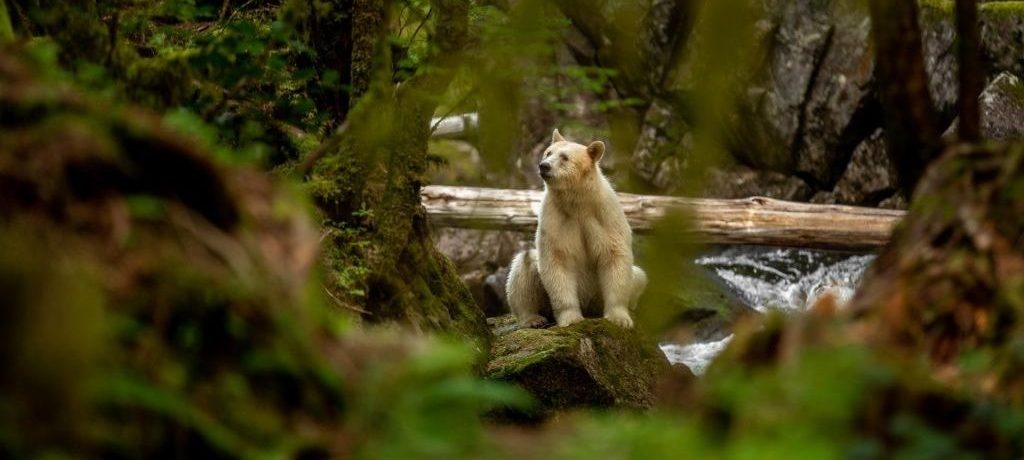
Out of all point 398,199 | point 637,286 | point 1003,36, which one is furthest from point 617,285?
point 1003,36

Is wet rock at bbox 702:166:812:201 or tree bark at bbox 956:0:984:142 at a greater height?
tree bark at bbox 956:0:984:142

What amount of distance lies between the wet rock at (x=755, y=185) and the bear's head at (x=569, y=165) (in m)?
7.79

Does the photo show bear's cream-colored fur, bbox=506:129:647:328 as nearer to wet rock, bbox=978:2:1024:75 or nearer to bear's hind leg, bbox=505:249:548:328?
bear's hind leg, bbox=505:249:548:328

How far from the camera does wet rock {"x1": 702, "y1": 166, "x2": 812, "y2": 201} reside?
56.0 ft

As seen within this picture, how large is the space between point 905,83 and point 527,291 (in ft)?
20.8

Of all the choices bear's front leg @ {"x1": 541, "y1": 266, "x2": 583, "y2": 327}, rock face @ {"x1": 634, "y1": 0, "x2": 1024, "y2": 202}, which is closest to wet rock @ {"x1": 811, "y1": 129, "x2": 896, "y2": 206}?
rock face @ {"x1": 634, "y1": 0, "x2": 1024, "y2": 202}

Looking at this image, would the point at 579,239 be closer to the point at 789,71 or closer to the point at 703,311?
the point at 703,311

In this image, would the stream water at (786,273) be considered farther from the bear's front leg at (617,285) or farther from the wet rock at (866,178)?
the bear's front leg at (617,285)

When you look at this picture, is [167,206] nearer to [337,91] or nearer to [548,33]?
[548,33]

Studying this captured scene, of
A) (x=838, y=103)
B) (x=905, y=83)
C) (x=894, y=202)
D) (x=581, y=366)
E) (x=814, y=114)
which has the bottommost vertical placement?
(x=894, y=202)

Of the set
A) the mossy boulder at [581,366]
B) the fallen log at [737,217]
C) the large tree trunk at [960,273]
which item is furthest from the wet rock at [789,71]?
the large tree trunk at [960,273]

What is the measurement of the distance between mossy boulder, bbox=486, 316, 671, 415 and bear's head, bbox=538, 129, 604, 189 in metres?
1.46

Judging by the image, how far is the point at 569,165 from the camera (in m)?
9.33

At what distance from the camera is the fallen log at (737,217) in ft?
41.4
